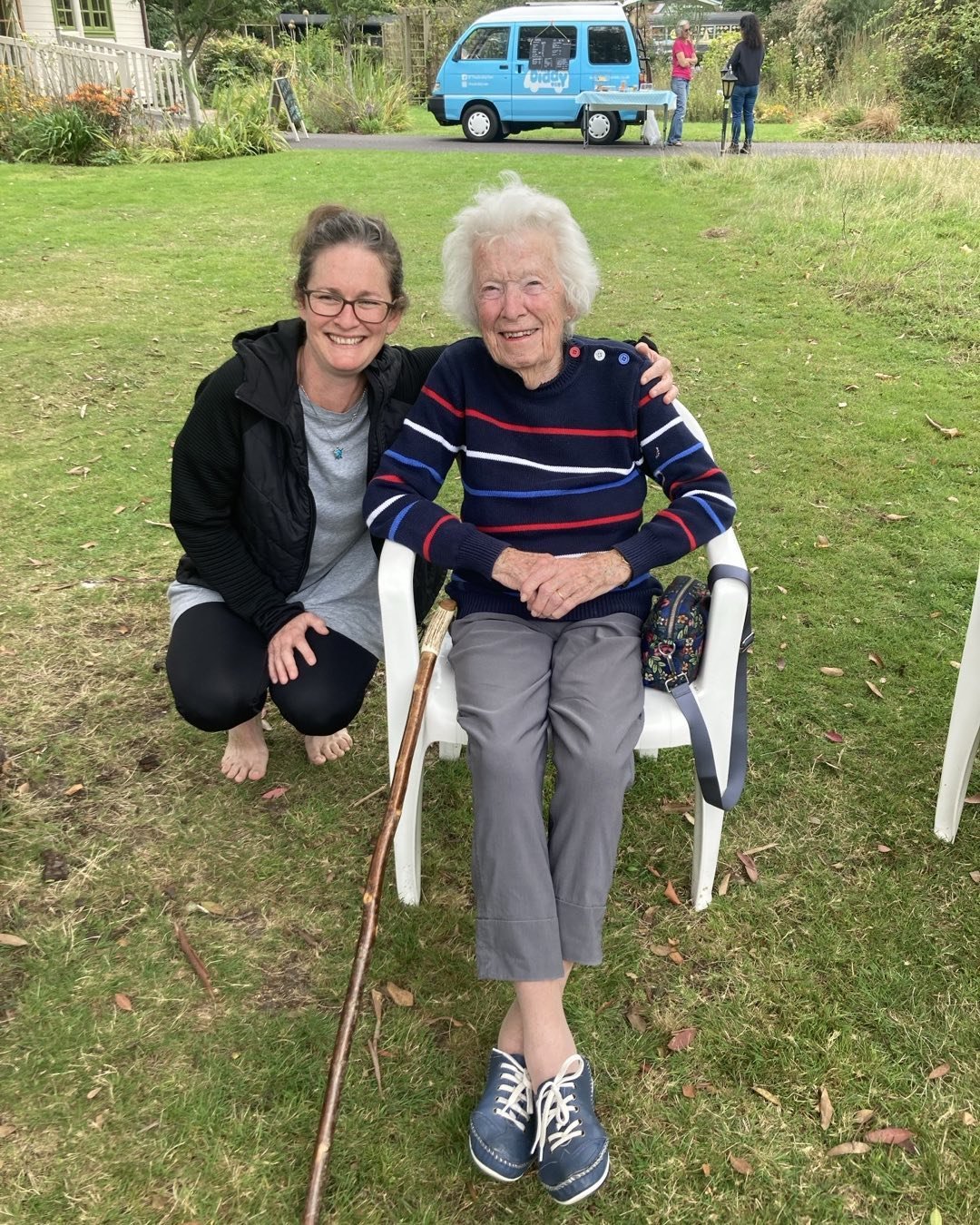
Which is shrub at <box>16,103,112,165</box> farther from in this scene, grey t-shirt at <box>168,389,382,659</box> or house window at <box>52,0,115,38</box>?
grey t-shirt at <box>168,389,382,659</box>

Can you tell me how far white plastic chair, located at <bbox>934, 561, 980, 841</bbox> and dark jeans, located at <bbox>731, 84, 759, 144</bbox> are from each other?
44.0ft

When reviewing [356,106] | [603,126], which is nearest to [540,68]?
[603,126]

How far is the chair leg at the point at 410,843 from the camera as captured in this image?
7.55 feet

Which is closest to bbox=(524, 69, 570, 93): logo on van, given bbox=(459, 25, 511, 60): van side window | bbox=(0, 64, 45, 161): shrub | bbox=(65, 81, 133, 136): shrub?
bbox=(459, 25, 511, 60): van side window

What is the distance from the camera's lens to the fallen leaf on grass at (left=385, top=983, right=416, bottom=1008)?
2.16m

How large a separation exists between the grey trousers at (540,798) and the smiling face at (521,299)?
0.71 meters

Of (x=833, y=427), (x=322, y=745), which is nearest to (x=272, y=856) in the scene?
(x=322, y=745)

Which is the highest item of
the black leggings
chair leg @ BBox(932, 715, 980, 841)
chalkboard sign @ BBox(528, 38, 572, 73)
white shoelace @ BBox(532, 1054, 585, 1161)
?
chalkboard sign @ BBox(528, 38, 572, 73)

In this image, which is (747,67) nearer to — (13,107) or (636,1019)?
(13,107)

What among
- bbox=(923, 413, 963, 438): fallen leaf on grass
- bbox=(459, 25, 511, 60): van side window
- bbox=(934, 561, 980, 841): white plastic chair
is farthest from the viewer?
bbox=(459, 25, 511, 60): van side window

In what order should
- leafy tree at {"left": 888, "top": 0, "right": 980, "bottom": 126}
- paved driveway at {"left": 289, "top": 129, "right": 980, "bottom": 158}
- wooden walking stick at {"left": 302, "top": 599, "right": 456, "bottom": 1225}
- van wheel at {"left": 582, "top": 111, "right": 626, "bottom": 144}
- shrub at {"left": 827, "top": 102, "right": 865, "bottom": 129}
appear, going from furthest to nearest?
shrub at {"left": 827, "top": 102, "right": 865, "bottom": 129}, leafy tree at {"left": 888, "top": 0, "right": 980, "bottom": 126}, van wheel at {"left": 582, "top": 111, "right": 626, "bottom": 144}, paved driveway at {"left": 289, "top": 129, "right": 980, "bottom": 158}, wooden walking stick at {"left": 302, "top": 599, "right": 456, "bottom": 1225}

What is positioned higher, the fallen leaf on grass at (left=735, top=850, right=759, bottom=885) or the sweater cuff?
the sweater cuff

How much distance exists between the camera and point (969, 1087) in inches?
77.0

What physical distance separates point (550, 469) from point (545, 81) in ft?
53.0
